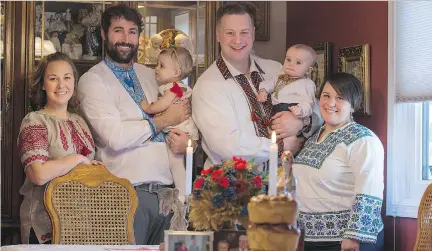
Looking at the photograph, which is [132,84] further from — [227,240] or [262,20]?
[227,240]

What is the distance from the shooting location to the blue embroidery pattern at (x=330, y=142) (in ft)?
13.1

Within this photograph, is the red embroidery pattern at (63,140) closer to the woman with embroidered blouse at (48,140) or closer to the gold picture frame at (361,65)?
the woman with embroidered blouse at (48,140)

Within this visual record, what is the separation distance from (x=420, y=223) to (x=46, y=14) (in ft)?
8.28

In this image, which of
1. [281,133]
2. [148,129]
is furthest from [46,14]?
[281,133]

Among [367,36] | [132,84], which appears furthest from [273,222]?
[367,36]

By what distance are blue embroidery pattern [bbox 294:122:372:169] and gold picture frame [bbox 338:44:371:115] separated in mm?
478

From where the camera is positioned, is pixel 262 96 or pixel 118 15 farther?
pixel 118 15

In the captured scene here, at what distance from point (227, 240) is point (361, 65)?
2435 millimetres

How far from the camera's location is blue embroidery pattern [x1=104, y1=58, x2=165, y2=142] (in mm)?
4402

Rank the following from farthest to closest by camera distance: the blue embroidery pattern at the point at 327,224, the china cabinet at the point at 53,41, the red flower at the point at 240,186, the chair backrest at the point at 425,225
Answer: the china cabinet at the point at 53,41, the blue embroidery pattern at the point at 327,224, the chair backrest at the point at 425,225, the red flower at the point at 240,186

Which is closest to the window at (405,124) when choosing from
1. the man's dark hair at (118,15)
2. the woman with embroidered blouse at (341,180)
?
the woman with embroidered blouse at (341,180)

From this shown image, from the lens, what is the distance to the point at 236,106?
432 centimetres

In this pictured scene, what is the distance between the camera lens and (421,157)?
14.2 feet

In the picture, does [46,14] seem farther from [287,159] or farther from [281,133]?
[287,159]
